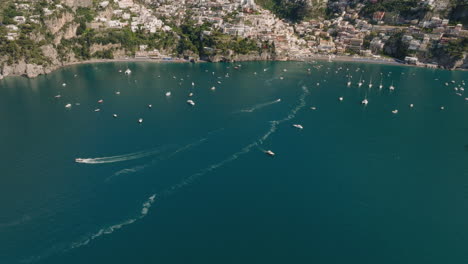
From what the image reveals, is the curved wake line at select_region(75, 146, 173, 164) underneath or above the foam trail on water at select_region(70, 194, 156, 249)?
above

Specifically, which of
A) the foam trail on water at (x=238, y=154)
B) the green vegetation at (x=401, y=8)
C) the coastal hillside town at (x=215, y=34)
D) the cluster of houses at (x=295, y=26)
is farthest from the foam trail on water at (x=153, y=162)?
the green vegetation at (x=401, y=8)

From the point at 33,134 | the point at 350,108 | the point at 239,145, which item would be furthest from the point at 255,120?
the point at 33,134

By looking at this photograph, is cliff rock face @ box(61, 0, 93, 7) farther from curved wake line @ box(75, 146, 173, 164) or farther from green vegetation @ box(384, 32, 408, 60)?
green vegetation @ box(384, 32, 408, 60)

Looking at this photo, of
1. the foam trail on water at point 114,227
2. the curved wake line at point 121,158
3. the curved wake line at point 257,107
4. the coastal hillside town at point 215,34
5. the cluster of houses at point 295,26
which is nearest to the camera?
the foam trail on water at point 114,227

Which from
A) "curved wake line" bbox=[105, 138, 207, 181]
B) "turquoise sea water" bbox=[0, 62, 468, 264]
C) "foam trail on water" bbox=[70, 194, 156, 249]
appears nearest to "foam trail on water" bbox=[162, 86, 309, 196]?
"turquoise sea water" bbox=[0, 62, 468, 264]

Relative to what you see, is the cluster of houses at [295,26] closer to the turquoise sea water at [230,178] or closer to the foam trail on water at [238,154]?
the turquoise sea water at [230,178]

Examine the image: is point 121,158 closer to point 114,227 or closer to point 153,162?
point 153,162
